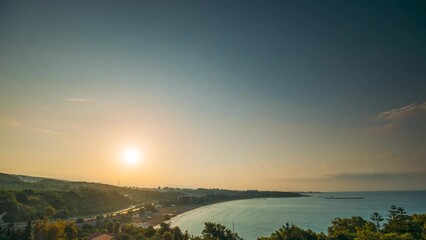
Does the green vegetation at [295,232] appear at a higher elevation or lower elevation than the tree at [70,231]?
higher

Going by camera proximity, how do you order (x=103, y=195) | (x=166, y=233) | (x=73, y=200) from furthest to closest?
(x=103, y=195) < (x=73, y=200) < (x=166, y=233)

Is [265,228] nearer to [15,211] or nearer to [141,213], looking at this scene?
[141,213]

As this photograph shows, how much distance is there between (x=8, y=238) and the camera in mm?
48844

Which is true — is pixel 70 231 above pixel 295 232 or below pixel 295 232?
below

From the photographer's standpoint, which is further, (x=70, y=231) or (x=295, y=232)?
(x=70, y=231)

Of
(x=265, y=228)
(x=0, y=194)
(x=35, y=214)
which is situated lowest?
(x=265, y=228)

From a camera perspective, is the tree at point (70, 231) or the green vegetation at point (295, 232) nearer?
the green vegetation at point (295, 232)

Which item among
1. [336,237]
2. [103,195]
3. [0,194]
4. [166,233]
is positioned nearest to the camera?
[336,237]

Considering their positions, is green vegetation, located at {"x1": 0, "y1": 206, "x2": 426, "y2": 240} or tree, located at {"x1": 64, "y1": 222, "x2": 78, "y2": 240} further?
tree, located at {"x1": 64, "y1": 222, "x2": 78, "y2": 240}

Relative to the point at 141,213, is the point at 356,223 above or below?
above

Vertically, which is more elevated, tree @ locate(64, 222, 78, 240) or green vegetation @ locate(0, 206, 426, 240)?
green vegetation @ locate(0, 206, 426, 240)

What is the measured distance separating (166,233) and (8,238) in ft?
92.7

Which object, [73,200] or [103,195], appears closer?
[73,200]

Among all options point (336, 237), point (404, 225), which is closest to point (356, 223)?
point (404, 225)
